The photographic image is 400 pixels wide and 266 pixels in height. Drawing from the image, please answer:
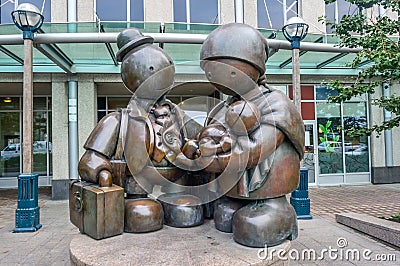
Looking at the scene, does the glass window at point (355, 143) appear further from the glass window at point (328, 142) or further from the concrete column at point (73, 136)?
the concrete column at point (73, 136)

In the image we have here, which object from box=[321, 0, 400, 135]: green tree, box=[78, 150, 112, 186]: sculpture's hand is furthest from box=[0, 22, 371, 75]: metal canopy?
box=[78, 150, 112, 186]: sculpture's hand

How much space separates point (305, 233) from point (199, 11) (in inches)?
321

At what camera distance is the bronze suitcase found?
7.95 feet

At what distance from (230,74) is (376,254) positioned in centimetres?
319

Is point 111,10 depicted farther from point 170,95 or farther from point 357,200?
point 357,200

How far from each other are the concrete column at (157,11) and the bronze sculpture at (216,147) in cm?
785

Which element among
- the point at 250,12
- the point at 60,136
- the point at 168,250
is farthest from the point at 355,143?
the point at 168,250

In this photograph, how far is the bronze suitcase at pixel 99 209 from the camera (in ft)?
7.95

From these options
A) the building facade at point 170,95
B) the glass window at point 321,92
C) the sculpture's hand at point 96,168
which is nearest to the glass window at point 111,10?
the building facade at point 170,95

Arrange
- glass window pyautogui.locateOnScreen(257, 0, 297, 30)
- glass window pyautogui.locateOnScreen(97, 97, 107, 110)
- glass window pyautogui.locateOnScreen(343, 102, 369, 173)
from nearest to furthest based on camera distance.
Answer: glass window pyautogui.locateOnScreen(257, 0, 297, 30)
glass window pyautogui.locateOnScreen(343, 102, 369, 173)
glass window pyautogui.locateOnScreen(97, 97, 107, 110)

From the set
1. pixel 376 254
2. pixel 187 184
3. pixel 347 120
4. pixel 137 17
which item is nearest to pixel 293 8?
pixel 347 120

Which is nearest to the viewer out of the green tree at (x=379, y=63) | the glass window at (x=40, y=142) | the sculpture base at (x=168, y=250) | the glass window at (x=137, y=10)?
the sculpture base at (x=168, y=250)

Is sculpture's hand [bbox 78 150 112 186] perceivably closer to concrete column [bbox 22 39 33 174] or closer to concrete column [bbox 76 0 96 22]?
concrete column [bbox 22 39 33 174]

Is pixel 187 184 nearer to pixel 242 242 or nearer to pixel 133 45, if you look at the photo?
pixel 242 242
